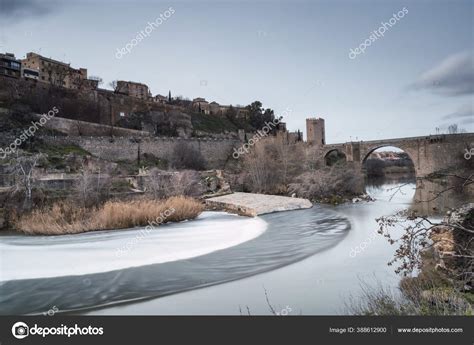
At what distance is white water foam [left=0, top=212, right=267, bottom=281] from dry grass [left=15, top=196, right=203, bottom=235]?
306 millimetres

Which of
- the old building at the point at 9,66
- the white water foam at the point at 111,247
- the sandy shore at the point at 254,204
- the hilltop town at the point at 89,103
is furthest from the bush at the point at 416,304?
the old building at the point at 9,66

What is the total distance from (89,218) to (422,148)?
2555cm

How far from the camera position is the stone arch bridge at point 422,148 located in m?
15.7

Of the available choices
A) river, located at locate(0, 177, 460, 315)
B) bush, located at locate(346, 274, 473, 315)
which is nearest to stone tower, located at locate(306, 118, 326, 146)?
river, located at locate(0, 177, 460, 315)

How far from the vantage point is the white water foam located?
547 centimetres

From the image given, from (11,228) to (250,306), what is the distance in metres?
8.25

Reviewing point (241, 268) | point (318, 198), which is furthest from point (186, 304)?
point (318, 198)

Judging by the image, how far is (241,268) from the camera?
5188 mm

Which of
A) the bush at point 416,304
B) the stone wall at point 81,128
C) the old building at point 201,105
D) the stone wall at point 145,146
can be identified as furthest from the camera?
the old building at point 201,105

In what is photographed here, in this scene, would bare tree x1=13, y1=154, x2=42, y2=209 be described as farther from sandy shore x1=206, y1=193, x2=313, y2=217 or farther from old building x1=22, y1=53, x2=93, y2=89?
old building x1=22, y1=53, x2=93, y2=89

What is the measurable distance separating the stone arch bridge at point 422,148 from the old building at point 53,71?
25991 millimetres

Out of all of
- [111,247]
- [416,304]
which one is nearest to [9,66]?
[111,247]

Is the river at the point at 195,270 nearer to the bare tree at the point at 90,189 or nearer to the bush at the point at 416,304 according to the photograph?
the bush at the point at 416,304

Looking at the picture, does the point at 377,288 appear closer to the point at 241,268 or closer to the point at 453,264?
the point at 453,264
